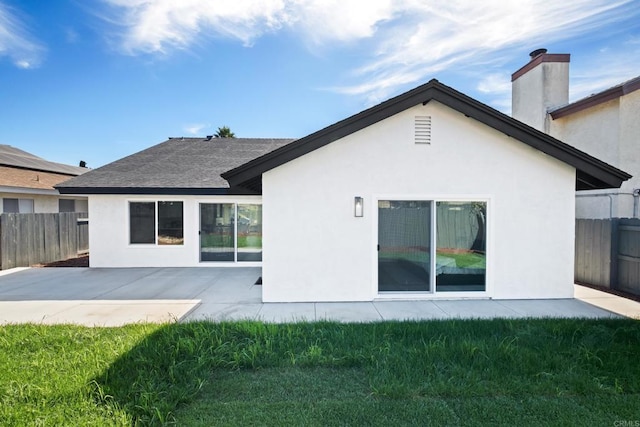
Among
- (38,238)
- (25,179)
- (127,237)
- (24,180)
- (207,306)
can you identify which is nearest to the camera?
(207,306)

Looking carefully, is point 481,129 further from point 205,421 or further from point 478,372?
point 205,421

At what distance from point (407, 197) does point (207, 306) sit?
5246 millimetres

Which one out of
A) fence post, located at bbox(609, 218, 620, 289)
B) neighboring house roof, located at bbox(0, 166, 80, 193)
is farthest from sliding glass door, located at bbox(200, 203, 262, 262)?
fence post, located at bbox(609, 218, 620, 289)

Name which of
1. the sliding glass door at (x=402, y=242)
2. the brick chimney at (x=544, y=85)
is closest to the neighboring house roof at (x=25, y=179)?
the sliding glass door at (x=402, y=242)

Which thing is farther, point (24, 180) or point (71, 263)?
point (24, 180)

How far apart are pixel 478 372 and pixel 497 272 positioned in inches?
170

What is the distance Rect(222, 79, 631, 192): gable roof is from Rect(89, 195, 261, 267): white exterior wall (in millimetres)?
4901

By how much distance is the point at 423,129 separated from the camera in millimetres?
7660

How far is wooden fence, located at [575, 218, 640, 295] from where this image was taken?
8070 mm

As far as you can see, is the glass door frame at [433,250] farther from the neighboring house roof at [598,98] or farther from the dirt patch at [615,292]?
the neighboring house roof at [598,98]

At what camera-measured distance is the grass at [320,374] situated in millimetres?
3369

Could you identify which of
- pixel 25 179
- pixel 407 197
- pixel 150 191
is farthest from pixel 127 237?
pixel 407 197

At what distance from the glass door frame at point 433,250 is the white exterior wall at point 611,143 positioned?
577 cm

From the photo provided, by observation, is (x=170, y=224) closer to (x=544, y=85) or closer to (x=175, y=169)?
(x=175, y=169)
